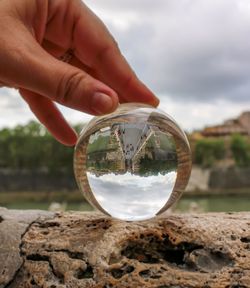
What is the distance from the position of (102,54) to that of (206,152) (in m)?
21.8

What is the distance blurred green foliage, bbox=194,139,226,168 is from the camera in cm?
2288

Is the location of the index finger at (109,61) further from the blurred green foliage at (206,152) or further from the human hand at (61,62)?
the blurred green foliage at (206,152)

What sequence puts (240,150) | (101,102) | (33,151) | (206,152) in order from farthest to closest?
(240,150), (206,152), (33,151), (101,102)

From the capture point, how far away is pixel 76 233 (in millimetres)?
993

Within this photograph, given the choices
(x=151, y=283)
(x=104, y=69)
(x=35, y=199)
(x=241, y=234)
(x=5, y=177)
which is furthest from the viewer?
(x=5, y=177)

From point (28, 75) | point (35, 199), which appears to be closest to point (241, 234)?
point (28, 75)

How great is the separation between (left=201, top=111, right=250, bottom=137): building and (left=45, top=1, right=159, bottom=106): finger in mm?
26003

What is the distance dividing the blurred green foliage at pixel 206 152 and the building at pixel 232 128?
3102 millimetres

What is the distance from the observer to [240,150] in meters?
24.8

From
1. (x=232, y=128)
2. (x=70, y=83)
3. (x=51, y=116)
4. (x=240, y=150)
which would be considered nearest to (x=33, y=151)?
(x=240, y=150)

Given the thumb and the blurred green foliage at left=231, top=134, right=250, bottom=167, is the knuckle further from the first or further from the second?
the blurred green foliage at left=231, top=134, right=250, bottom=167

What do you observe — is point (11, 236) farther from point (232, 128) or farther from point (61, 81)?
point (232, 128)

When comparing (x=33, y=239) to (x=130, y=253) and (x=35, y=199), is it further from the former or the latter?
(x=35, y=199)

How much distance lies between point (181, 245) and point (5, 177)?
70.5ft
